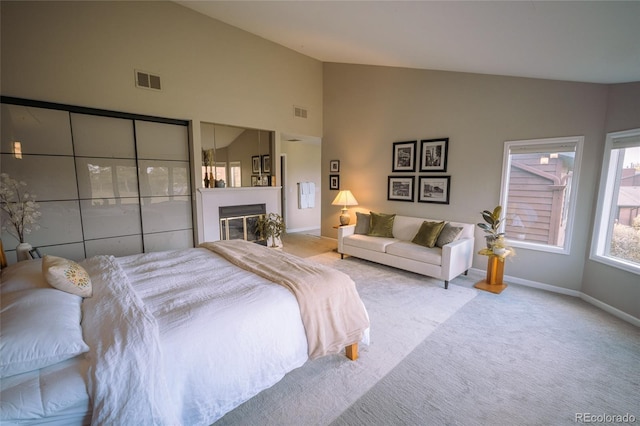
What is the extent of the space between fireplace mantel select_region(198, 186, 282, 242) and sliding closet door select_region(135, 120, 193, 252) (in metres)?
0.22

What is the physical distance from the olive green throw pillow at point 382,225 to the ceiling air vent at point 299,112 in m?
2.66

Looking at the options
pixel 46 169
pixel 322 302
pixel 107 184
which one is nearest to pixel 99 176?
pixel 107 184

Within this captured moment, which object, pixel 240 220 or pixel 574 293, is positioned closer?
pixel 574 293

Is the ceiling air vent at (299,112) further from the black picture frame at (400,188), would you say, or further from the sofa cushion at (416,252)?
the sofa cushion at (416,252)

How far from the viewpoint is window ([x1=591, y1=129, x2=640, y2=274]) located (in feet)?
9.53

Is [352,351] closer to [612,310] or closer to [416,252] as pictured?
[416,252]

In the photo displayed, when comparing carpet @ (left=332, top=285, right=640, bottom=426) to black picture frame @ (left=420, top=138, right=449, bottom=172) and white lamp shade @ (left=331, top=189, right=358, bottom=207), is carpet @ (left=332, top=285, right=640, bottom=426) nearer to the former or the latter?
black picture frame @ (left=420, top=138, right=449, bottom=172)

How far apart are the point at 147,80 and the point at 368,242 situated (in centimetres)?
409

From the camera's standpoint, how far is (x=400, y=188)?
5074 millimetres

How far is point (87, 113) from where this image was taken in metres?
3.54

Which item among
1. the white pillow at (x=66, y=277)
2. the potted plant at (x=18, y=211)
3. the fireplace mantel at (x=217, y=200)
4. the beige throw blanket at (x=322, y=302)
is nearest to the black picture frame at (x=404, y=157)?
the fireplace mantel at (x=217, y=200)

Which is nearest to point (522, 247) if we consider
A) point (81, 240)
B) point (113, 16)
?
point (81, 240)

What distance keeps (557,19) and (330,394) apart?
3145 mm

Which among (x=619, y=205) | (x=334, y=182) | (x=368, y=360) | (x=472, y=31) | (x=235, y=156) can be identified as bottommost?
(x=368, y=360)
